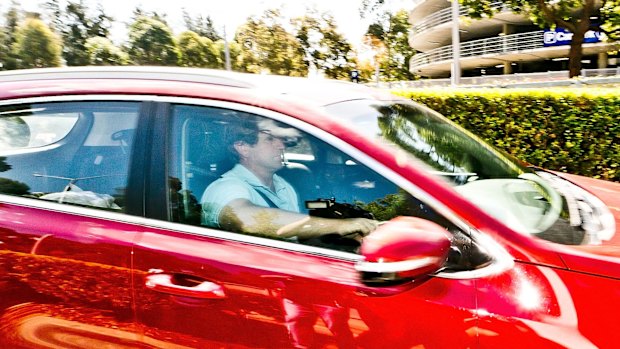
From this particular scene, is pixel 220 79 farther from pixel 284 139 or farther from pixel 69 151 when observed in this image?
pixel 69 151

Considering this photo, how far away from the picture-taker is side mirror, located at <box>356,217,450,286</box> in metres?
1.47

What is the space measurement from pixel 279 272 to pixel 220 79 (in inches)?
32.0

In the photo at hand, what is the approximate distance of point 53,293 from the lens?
6.05 ft

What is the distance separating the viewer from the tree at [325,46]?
42.0 m

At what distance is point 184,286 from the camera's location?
5.63 feet

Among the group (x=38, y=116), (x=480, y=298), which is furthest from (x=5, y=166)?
(x=480, y=298)

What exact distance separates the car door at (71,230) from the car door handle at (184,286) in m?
0.11

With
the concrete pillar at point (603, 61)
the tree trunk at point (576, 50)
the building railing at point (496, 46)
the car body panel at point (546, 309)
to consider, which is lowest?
the car body panel at point (546, 309)

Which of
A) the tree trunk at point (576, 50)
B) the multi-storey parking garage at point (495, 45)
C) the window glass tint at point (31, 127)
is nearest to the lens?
the window glass tint at point (31, 127)

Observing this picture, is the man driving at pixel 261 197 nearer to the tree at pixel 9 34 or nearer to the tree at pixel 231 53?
the tree at pixel 231 53

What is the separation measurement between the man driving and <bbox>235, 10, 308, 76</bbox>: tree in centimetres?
3783

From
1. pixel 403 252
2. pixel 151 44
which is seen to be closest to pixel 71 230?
pixel 403 252

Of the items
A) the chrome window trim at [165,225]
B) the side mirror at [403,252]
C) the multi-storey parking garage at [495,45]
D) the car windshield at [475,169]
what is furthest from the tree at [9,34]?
the side mirror at [403,252]

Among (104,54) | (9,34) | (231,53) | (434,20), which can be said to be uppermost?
(9,34)
